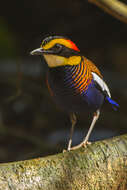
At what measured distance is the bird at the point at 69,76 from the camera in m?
2.21

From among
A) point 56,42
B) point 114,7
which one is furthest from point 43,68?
point 56,42

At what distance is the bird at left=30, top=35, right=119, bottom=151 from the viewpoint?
2.21m

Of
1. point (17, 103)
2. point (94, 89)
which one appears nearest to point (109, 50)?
point (17, 103)

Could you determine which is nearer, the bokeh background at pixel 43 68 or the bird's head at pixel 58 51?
the bird's head at pixel 58 51

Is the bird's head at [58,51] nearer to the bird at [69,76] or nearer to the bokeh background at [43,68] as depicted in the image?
the bird at [69,76]

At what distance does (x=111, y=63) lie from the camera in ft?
17.8

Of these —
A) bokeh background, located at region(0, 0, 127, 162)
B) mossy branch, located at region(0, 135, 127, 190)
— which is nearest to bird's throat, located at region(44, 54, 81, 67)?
mossy branch, located at region(0, 135, 127, 190)

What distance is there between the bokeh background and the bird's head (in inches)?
97.4

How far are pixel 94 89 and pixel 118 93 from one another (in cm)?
274

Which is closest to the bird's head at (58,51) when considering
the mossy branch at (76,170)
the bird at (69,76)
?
the bird at (69,76)

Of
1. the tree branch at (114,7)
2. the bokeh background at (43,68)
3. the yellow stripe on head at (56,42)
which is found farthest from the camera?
the bokeh background at (43,68)

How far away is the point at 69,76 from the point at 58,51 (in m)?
0.17

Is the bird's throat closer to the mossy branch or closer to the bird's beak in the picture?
the bird's beak

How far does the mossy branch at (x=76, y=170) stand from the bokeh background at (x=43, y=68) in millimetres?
2351
